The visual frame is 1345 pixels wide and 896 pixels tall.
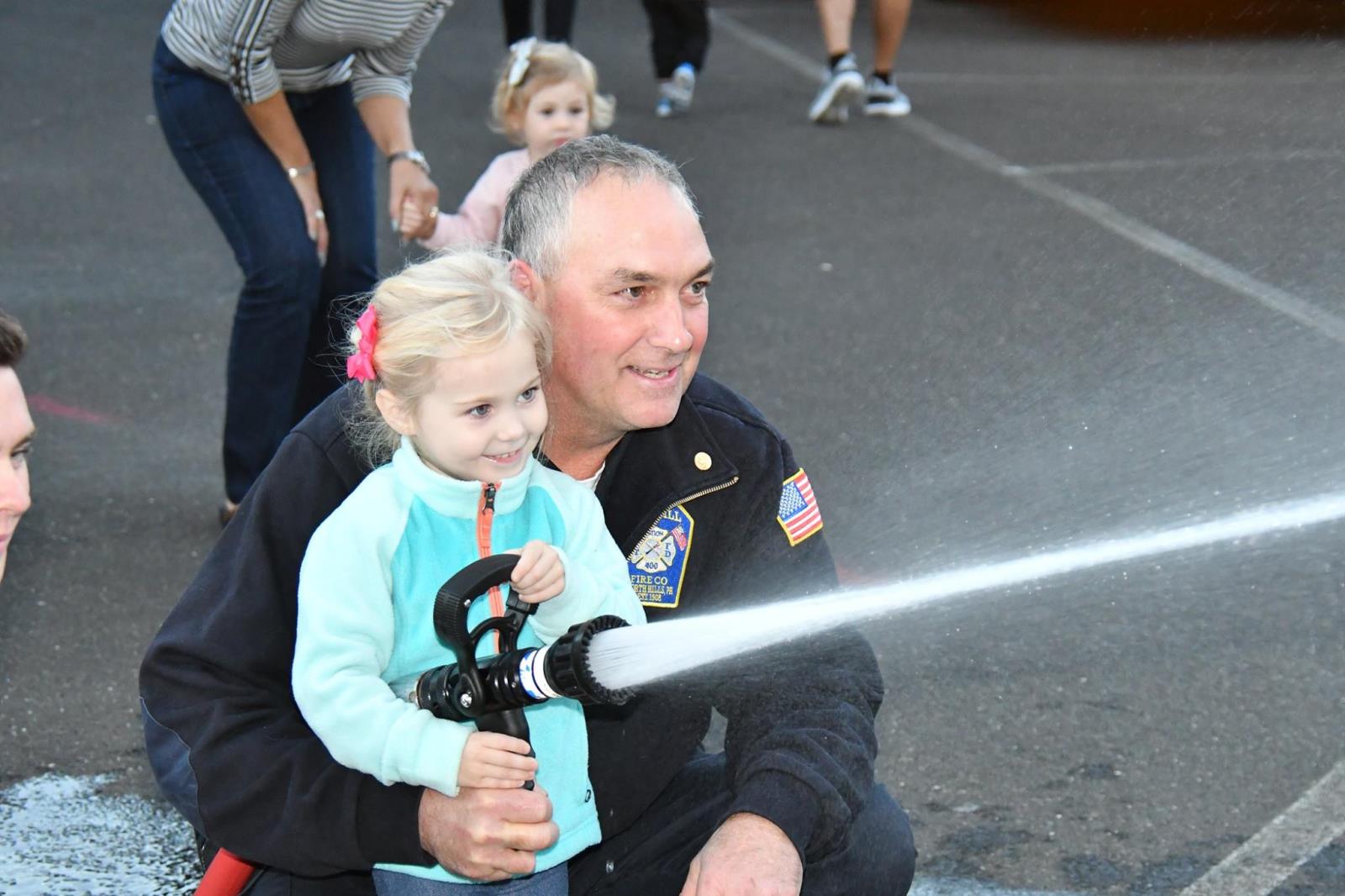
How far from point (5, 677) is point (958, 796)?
7.25 feet

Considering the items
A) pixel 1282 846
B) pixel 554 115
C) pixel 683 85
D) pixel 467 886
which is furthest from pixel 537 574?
pixel 683 85

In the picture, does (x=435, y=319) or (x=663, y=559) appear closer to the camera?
(x=435, y=319)

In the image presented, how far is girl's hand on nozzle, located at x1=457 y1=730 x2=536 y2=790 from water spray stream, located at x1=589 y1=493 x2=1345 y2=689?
16 cm

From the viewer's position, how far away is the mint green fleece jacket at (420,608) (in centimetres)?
219

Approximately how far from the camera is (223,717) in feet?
7.69

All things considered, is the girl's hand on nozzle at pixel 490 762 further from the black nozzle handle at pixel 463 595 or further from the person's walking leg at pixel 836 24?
the person's walking leg at pixel 836 24

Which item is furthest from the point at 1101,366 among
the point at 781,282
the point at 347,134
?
the point at 347,134

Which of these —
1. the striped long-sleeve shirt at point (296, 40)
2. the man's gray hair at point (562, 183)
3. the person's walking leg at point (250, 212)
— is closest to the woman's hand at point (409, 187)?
the striped long-sleeve shirt at point (296, 40)

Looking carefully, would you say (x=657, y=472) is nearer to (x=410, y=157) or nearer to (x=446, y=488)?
(x=446, y=488)

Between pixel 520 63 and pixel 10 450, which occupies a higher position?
pixel 10 450

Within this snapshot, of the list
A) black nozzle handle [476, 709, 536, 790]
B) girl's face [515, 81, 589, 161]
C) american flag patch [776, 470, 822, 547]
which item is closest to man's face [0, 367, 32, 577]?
black nozzle handle [476, 709, 536, 790]

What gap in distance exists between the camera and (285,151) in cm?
439

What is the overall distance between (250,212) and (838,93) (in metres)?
5.88

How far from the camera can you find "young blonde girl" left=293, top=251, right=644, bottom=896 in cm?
219
